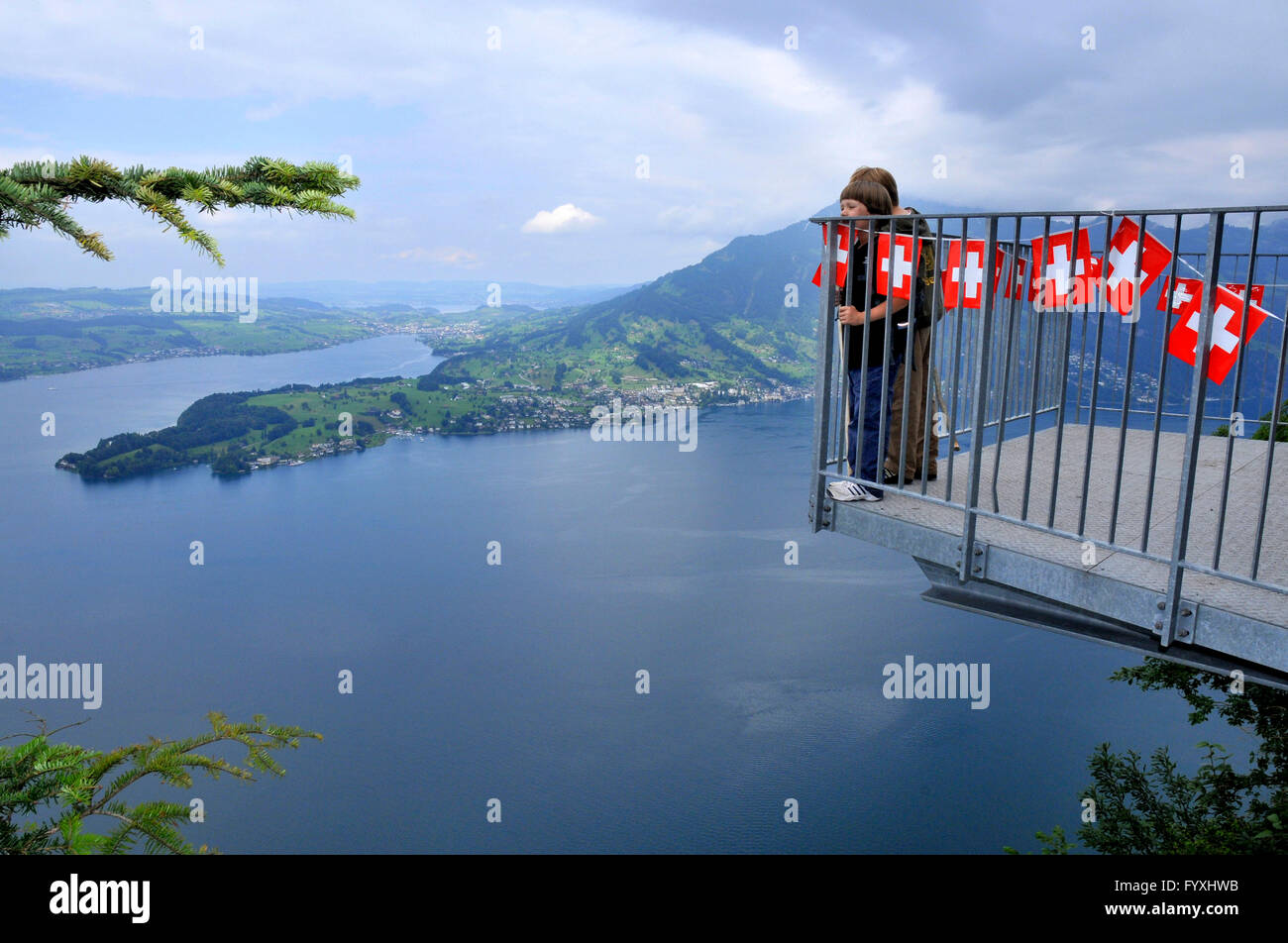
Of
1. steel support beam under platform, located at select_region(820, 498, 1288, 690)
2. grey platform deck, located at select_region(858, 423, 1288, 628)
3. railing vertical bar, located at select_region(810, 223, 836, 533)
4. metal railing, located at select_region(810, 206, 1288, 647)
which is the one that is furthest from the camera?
railing vertical bar, located at select_region(810, 223, 836, 533)

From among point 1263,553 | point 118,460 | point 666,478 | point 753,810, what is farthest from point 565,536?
point 1263,553

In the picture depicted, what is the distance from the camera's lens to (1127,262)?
10.0 ft

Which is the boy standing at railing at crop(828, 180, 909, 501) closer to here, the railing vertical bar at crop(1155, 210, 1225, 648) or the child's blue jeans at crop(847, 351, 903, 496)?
the child's blue jeans at crop(847, 351, 903, 496)

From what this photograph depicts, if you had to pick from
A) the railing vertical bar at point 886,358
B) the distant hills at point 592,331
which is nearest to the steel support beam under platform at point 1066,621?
the railing vertical bar at point 886,358

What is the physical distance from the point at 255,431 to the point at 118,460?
11089mm

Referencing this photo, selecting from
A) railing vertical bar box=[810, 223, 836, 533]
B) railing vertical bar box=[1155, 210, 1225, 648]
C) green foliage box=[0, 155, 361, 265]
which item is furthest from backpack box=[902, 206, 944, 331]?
green foliage box=[0, 155, 361, 265]

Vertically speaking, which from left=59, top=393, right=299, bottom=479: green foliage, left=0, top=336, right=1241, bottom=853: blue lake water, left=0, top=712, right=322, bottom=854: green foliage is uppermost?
left=0, top=712, right=322, bottom=854: green foliage

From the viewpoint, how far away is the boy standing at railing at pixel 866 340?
3.77 m

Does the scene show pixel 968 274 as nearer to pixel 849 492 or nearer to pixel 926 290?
pixel 926 290

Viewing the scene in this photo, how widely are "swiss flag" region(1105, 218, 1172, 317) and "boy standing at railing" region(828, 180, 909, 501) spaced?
2.61ft

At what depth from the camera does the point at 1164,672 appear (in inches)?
382

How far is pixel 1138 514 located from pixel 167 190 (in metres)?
4.50

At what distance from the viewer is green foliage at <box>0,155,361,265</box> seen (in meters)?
3.73
